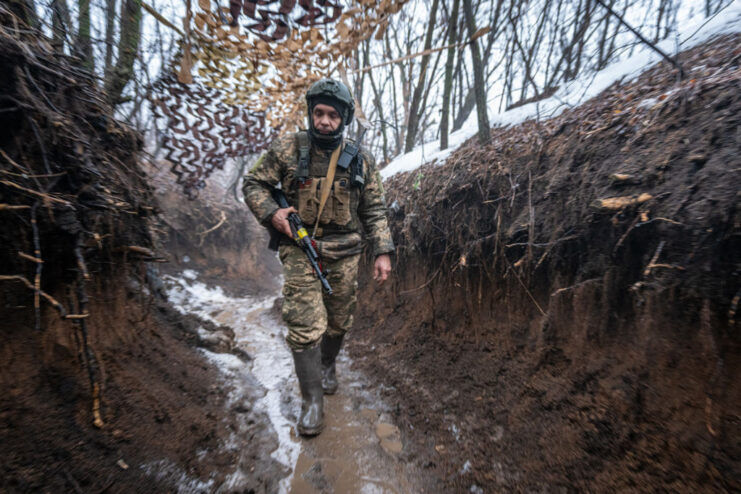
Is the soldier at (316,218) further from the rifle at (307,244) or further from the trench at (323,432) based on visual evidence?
the trench at (323,432)

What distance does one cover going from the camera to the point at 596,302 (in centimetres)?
172

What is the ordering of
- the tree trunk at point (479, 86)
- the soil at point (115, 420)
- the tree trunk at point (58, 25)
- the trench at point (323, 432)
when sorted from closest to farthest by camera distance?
the soil at point (115, 420) < the trench at point (323, 432) < the tree trunk at point (58, 25) < the tree trunk at point (479, 86)

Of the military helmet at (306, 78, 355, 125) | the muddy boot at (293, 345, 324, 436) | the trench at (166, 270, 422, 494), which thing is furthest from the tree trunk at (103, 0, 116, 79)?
the muddy boot at (293, 345, 324, 436)

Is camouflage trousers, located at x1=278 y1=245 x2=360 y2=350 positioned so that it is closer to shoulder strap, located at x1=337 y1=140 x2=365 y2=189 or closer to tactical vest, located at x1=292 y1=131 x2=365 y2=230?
tactical vest, located at x1=292 y1=131 x2=365 y2=230

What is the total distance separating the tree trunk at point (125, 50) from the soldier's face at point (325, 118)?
170 cm

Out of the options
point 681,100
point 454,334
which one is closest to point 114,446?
point 454,334

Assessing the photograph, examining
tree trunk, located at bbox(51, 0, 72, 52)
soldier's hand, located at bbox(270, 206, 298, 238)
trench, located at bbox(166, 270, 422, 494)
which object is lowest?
trench, located at bbox(166, 270, 422, 494)

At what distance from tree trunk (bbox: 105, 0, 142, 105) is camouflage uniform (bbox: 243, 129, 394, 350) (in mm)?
1563

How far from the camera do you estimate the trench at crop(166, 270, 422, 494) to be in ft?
5.33

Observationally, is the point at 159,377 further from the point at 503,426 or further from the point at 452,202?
the point at 452,202

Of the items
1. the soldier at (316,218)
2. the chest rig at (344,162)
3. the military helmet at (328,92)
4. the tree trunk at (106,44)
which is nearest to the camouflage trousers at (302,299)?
the soldier at (316,218)

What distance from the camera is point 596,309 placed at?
67.2 inches

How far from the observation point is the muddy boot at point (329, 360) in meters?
2.55

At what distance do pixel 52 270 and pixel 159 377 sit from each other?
0.92 metres
